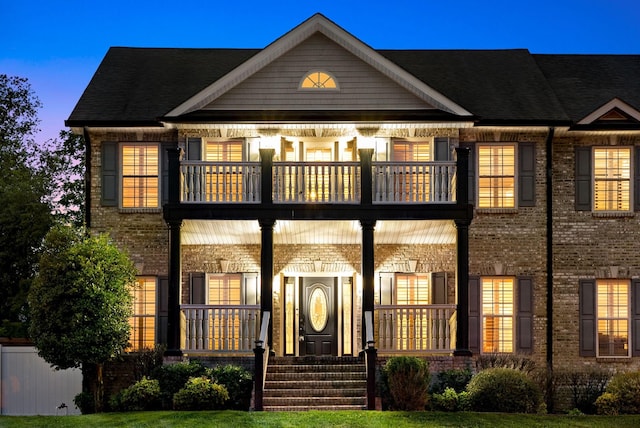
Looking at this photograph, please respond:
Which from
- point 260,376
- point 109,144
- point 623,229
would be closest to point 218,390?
point 260,376

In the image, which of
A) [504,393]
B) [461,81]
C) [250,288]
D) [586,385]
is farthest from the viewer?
[461,81]

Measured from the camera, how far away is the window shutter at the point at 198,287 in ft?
84.9

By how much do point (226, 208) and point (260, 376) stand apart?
4.17m

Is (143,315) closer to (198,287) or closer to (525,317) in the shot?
(198,287)

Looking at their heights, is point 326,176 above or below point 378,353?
above

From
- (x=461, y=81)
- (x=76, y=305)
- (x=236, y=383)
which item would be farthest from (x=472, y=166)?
(x=76, y=305)

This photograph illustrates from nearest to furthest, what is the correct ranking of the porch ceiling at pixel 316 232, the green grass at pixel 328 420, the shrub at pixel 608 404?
the green grass at pixel 328 420, the shrub at pixel 608 404, the porch ceiling at pixel 316 232

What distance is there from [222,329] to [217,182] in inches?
135

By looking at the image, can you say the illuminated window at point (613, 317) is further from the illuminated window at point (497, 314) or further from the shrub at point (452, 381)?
the shrub at point (452, 381)

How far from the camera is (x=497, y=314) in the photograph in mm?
25422

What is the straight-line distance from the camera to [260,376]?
21.4m

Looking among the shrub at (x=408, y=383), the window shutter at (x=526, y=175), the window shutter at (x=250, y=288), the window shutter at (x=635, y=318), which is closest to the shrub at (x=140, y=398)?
the window shutter at (x=250, y=288)

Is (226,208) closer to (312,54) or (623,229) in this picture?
(312,54)

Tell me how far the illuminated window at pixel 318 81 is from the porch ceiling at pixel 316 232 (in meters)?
3.57
